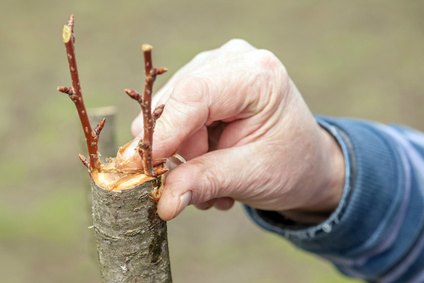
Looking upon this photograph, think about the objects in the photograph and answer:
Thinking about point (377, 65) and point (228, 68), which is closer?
point (228, 68)

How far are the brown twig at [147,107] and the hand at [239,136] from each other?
0.42ft

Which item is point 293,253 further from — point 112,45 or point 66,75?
point 112,45

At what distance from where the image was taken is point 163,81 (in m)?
6.27

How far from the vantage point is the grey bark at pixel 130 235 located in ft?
4.57

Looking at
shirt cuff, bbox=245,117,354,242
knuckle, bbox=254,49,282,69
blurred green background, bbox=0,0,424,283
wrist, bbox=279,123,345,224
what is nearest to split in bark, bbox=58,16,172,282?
knuckle, bbox=254,49,282,69

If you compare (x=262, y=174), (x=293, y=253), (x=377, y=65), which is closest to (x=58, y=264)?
(x=293, y=253)

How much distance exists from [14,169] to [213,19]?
3615 mm

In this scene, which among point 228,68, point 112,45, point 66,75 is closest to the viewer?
point 228,68

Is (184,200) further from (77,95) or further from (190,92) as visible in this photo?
(77,95)

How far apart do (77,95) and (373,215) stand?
4.46 feet

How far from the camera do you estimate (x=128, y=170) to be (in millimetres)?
1405

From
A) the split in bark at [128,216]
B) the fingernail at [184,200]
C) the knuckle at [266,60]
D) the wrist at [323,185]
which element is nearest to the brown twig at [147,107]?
the split in bark at [128,216]

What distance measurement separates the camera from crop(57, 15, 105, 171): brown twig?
1.16 meters

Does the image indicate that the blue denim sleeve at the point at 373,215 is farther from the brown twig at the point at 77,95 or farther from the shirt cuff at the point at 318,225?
the brown twig at the point at 77,95
